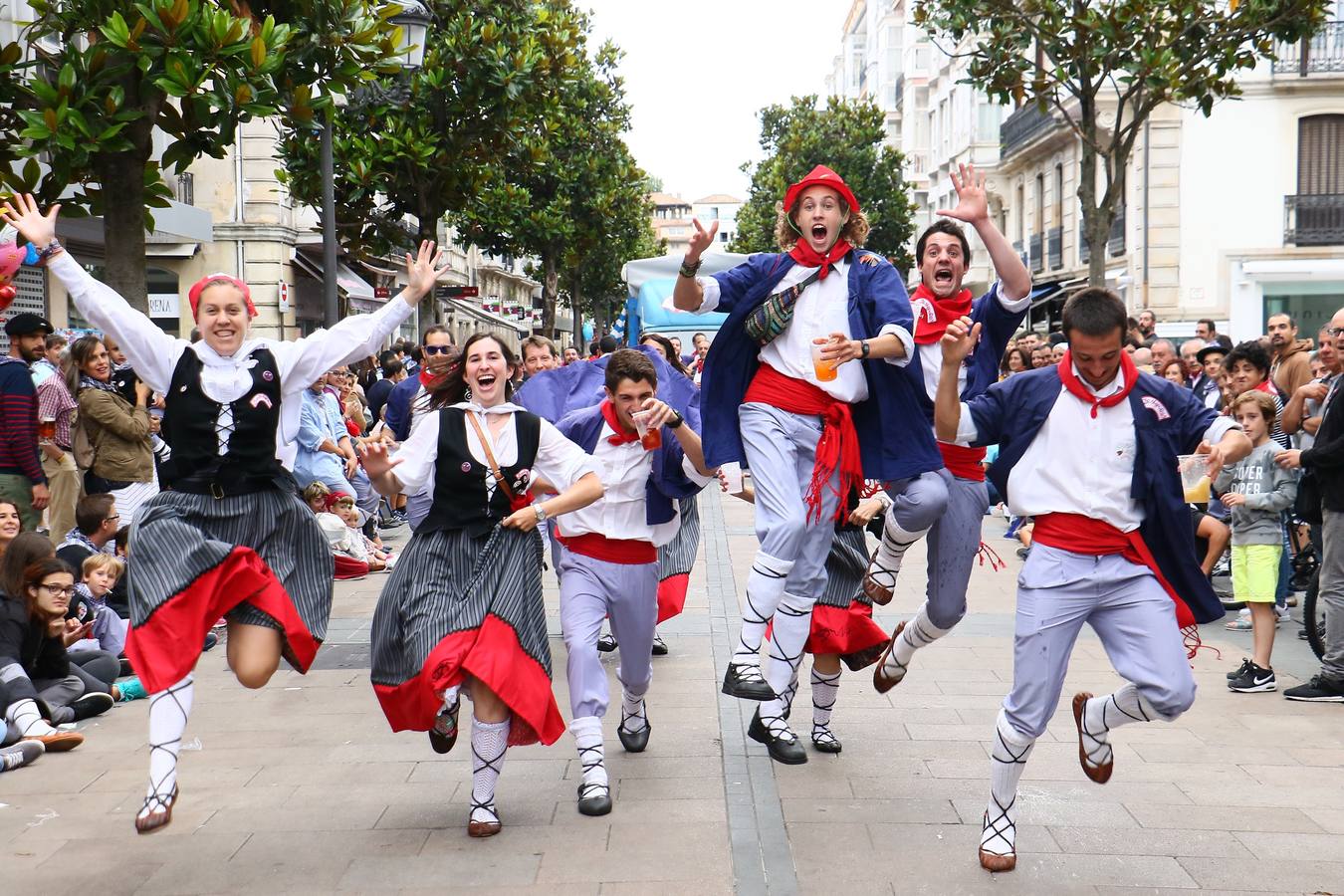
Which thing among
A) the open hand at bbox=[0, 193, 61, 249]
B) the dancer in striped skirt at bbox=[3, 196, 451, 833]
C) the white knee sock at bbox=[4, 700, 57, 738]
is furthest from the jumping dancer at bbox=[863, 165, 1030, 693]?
the white knee sock at bbox=[4, 700, 57, 738]

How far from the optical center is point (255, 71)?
8.59 metres

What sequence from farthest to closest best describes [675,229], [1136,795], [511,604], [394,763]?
[675,229]
[394,763]
[1136,795]
[511,604]

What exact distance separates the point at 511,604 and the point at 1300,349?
8.24 metres

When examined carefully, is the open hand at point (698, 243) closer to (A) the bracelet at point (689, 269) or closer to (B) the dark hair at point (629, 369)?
(A) the bracelet at point (689, 269)

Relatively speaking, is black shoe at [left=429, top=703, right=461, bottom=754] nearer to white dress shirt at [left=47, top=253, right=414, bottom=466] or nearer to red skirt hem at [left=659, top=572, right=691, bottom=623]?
white dress shirt at [left=47, top=253, right=414, bottom=466]

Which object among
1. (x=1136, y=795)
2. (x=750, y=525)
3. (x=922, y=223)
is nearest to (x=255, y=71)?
(x=1136, y=795)

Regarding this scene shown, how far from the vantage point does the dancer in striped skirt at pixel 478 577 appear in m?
5.25

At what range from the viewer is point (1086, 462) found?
4992mm

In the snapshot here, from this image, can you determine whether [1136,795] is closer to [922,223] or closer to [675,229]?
[922,223]

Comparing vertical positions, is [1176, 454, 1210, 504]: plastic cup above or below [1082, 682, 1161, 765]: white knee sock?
above

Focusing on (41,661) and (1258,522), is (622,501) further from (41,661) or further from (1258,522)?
(1258,522)

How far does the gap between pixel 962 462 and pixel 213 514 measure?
10.3 ft

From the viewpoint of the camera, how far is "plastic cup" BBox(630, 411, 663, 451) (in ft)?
19.4

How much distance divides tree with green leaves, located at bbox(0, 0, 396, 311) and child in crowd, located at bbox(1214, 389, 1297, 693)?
6.09m
